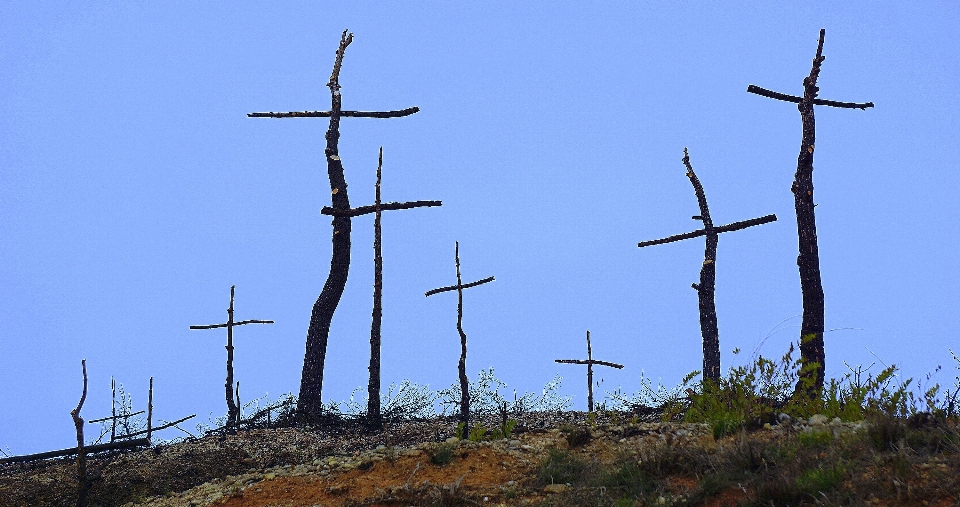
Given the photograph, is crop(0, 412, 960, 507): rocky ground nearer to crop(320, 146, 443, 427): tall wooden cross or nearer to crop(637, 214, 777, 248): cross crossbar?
crop(320, 146, 443, 427): tall wooden cross

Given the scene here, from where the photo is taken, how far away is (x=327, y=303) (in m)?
20.2

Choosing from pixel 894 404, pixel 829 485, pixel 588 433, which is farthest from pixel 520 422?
pixel 829 485

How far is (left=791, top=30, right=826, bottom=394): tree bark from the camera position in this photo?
653 inches

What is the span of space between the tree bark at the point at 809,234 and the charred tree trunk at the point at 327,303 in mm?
10333

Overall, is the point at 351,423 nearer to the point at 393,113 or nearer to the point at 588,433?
the point at 393,113

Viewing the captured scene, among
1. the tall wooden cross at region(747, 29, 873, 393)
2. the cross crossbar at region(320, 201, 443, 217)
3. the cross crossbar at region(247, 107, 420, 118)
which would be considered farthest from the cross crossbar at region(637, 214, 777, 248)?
the cross crossbar at region(247, 107, 420, 118)

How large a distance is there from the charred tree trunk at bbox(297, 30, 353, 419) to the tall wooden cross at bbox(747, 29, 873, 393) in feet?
32.3

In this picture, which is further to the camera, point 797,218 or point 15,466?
point 797,218

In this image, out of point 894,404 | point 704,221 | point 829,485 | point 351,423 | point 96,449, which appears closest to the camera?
point 829,485

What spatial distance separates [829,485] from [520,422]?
10097 millimetres

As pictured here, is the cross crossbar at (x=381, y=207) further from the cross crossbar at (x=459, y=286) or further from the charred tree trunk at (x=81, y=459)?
the charred tree trunk at (x=81, y=459)

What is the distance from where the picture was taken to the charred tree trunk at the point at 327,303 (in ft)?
64.8

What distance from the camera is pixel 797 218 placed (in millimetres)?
17266

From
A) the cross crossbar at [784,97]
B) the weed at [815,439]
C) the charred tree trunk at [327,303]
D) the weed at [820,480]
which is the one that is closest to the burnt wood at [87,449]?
the weed at [815,439]
